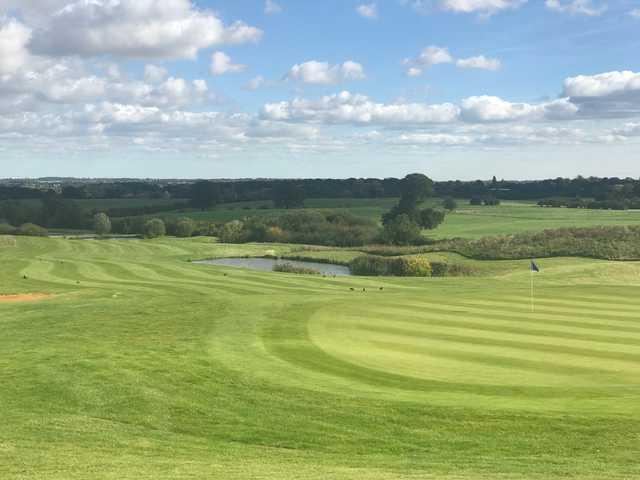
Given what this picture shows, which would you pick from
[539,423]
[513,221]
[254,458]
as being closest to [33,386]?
[254,458]

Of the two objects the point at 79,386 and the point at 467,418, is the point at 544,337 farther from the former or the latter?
the point at 79,386

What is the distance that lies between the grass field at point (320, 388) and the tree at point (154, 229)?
89.6 m

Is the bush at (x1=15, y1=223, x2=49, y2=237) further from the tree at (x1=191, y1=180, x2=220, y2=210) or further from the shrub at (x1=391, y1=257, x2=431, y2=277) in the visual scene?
the shrub at (x1=391, y1=257, x2=431, y2=277)

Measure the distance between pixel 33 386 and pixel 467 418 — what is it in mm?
10143

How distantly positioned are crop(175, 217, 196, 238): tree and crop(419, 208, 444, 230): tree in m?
39.7

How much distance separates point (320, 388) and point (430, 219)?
337 feet

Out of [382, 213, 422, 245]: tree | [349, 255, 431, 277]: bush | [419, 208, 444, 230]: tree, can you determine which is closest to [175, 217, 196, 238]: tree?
[382, 213, 422, 245]: tree

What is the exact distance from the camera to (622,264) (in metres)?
55.9

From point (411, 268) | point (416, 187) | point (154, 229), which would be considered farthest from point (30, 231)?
point (416, 187)

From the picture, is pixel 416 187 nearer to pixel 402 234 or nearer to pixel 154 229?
pixel 402 234

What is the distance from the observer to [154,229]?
118375 mm

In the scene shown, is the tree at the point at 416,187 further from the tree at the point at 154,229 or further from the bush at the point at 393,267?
the bush at the point at 393,267

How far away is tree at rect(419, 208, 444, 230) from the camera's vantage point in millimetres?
117375

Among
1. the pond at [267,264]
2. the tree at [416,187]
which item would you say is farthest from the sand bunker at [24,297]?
the tree at [416,187]
